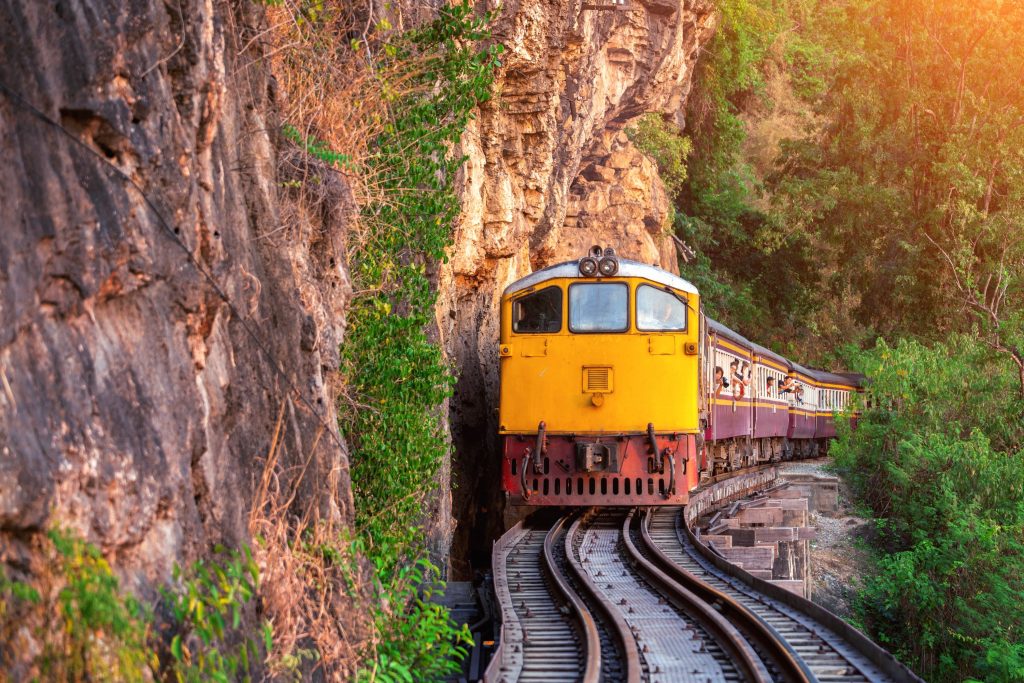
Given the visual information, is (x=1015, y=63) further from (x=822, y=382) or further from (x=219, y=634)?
Answer: (x=219, y=634)

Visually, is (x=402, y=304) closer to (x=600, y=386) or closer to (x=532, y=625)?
(x=532, y=625)

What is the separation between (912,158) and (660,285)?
2024 cm

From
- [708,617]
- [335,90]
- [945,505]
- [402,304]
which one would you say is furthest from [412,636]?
[945,505]

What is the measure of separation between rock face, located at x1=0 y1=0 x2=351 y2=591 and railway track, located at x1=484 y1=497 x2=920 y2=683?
326cm

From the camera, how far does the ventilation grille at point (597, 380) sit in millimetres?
14508

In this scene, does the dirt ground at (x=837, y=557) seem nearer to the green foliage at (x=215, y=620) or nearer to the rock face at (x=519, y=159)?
the rock face at (x=519, y=159)

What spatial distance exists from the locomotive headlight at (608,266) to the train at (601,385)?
13mm

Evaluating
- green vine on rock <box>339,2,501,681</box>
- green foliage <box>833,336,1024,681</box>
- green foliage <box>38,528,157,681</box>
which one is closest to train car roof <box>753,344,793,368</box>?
green foliage <box>833,336,1024,681</box>

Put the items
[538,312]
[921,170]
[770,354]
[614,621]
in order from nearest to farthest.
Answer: [614,621], [538,312], [770,354], [921,170]

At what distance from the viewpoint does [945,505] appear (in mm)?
18594

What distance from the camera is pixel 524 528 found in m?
A: 15.9

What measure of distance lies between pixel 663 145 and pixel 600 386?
17.5 meters

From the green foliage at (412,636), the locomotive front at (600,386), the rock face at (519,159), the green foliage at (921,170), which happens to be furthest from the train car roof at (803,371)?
the green foliage at (412,636)

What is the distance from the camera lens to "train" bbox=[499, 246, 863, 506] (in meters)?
14.3
